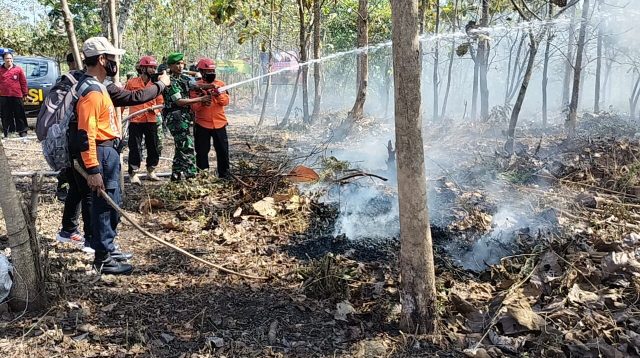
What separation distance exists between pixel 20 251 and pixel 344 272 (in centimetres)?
217

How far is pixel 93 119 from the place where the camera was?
3.66 m

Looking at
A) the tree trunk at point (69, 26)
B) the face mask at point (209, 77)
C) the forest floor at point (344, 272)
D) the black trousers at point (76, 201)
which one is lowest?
the forest floor at point (344, 272)

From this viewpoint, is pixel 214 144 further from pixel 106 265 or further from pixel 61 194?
pixel 106 265

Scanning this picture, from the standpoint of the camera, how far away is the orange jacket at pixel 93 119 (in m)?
3.62

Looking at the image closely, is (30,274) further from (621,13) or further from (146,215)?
(621,13)

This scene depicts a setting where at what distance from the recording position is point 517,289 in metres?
3.52

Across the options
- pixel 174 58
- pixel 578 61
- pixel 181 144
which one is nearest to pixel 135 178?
pixel 181 144

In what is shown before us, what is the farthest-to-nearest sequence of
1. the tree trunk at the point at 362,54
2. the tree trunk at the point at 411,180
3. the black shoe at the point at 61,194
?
the tree trunk at the point at 362,54
the black shoe at the point at 61,194
the tree trunk at the point at 411,180

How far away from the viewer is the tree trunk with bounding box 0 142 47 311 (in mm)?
3062

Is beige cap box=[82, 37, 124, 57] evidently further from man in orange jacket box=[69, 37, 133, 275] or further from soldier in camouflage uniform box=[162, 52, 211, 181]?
soldier in camouflage uniform box=[162, 52, 211, 181]

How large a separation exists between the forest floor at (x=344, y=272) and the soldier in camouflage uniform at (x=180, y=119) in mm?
518

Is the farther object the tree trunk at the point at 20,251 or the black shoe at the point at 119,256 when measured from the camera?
the black shoe at the point at 119,256

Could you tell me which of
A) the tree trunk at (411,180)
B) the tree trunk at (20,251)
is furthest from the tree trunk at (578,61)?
the tree trunk at (20,251)

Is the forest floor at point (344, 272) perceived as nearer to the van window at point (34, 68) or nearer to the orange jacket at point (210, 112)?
the orange jacket at point (210, 112)
